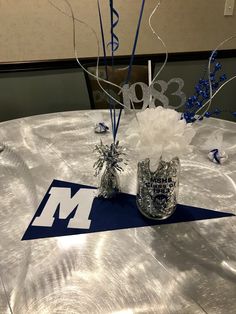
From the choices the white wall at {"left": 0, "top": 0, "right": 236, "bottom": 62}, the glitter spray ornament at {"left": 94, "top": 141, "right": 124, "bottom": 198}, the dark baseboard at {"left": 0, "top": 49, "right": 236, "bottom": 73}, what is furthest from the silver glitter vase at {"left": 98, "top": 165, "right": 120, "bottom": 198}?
the white wall at {"left": 0, "top": 0, "right": 236, "bottom": 62}

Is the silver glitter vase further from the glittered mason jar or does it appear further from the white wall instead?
the white wall

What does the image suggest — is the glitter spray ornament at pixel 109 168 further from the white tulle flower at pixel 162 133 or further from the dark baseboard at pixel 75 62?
the dark baseboard at pixel 75 62

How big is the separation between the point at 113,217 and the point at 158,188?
17 centimetres

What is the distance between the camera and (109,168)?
3.04 ft

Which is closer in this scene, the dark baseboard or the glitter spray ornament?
the glitter spray ornament

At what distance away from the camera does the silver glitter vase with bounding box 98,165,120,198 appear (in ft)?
3.05

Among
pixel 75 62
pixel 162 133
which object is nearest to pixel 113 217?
pixel 162 133

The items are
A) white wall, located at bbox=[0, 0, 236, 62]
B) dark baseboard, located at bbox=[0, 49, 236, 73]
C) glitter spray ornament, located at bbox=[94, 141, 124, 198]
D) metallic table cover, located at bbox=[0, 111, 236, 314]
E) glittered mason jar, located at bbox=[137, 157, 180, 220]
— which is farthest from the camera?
dark baseboard, located at bbox=[0, 49, 236, 73]

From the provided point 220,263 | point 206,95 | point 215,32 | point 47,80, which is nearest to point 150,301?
point 220,263

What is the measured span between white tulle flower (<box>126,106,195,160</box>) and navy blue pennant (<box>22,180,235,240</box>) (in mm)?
225

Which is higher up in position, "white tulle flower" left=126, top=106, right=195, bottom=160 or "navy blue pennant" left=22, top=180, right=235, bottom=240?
"white tulle flower" left=126, top=106, right=195, bottom=160

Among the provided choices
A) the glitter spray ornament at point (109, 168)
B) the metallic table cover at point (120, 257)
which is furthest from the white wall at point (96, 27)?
the glitter spray ornament at point (109, 168)

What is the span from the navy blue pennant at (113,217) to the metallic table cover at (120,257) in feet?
0.07

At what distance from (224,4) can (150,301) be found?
2.21 metres
